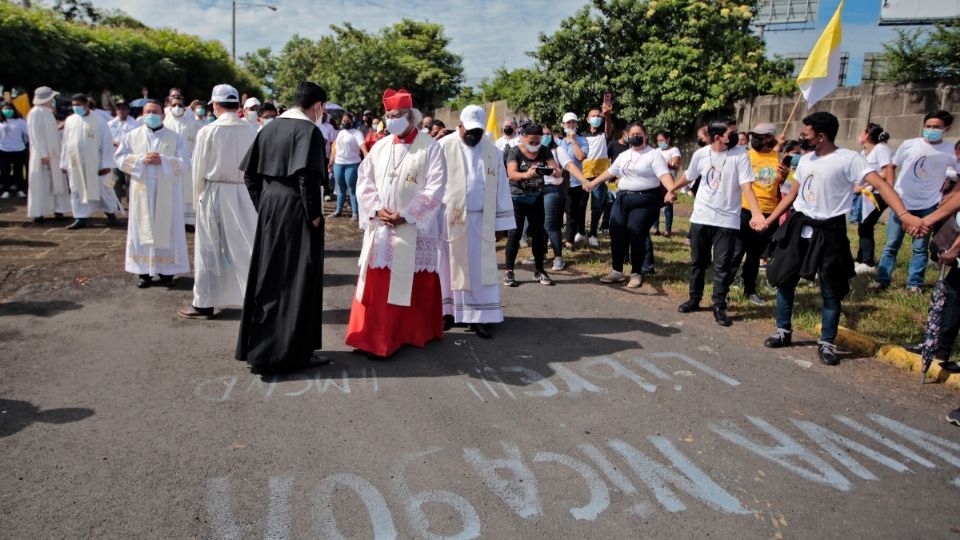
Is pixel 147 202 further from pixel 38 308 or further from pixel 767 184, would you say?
pixel 767 184

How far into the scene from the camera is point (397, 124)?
17.0 ft

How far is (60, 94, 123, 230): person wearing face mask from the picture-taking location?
1020 centimetres

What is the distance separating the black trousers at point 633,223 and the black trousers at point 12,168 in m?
12.7

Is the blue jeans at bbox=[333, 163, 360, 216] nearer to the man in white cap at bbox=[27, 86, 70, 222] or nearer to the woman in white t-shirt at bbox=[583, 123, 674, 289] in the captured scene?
the man in white cap at bbox=[27, 86, 70, 222]

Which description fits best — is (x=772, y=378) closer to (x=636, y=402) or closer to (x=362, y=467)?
(x=636, y=402)

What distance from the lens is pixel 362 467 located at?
355cm

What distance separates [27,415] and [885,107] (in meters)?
14.1

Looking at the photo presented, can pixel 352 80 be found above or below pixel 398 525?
above

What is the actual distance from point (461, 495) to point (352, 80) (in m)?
38.9

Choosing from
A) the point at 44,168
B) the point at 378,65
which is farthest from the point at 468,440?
the point at 378,65

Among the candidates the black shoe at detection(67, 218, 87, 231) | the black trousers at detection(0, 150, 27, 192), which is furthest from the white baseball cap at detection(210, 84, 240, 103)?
the black trousers at detection(0, 150, 27, 192)

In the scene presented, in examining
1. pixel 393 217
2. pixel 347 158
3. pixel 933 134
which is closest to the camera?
pixel 393 217

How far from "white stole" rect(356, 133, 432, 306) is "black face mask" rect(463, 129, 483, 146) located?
77cm

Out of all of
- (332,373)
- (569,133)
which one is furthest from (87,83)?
(332,373)
